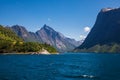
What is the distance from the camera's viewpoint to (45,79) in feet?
256

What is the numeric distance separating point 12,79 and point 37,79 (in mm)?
7633

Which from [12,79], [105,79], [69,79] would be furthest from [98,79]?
[12,79]

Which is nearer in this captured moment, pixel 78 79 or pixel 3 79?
pixel 3 79

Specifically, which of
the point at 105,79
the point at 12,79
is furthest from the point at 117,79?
the point at 12,79

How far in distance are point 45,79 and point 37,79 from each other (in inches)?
99.5

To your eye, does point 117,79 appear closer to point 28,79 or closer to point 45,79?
point 45,79

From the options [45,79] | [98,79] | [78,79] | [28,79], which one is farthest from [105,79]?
[28,79]

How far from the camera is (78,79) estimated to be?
79750mm

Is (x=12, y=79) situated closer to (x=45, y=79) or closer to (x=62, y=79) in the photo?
(x=45, y=79)

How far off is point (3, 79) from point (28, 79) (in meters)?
7.48

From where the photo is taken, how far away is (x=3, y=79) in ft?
244

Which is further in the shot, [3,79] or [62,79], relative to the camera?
[62,79]

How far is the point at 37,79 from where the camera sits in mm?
77438

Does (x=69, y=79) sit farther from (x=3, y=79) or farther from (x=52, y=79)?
(x=3, y=79)
